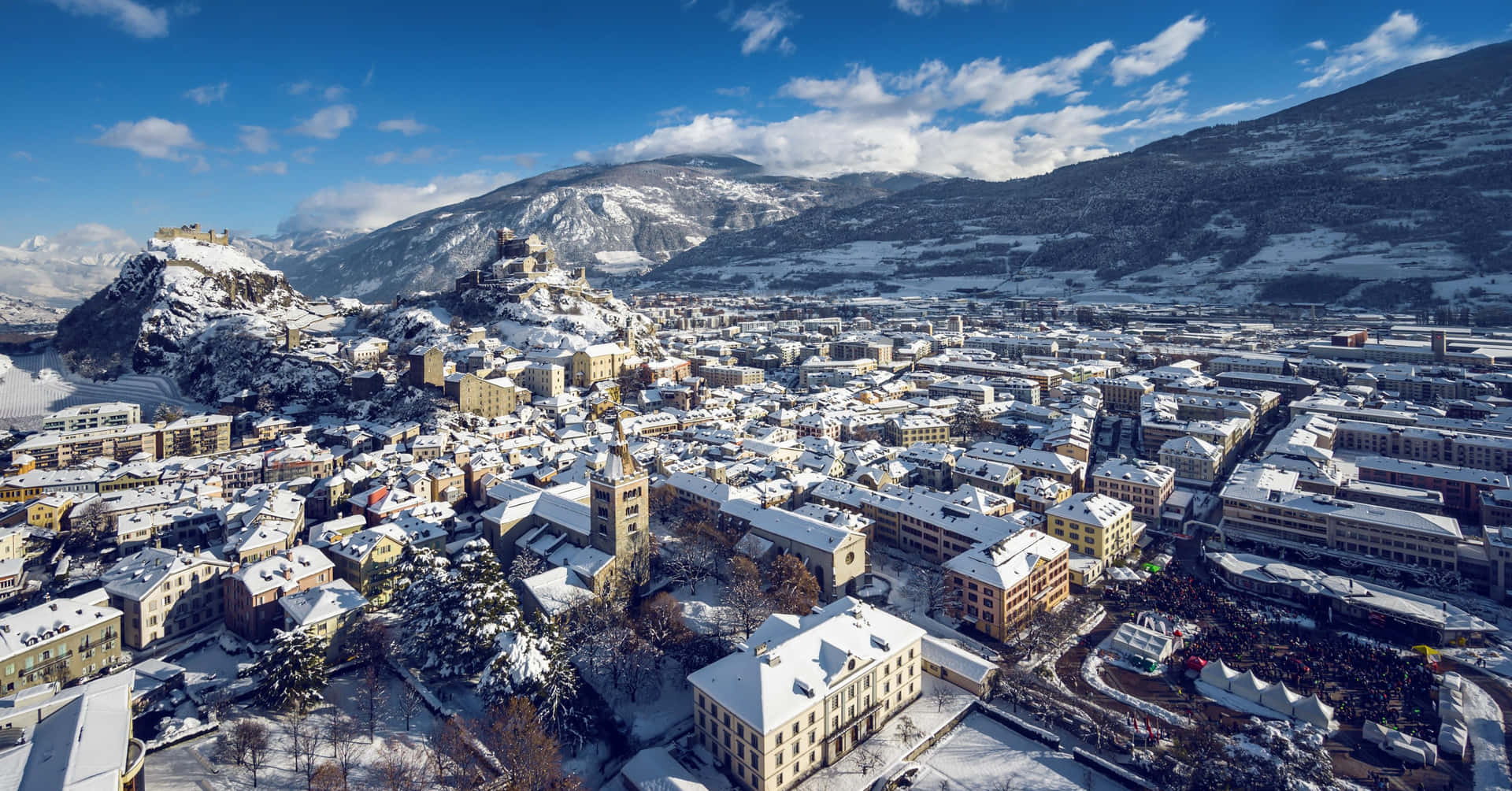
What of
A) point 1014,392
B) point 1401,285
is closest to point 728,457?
point 1014,392

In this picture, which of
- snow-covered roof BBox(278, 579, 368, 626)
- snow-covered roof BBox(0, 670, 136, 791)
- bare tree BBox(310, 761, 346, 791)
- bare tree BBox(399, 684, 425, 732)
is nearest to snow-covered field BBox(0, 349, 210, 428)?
snow-covered roof BBox(278, 579, 368, 626)

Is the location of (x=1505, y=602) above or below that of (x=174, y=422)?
below

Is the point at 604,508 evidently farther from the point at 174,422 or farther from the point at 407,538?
the point at 174,422

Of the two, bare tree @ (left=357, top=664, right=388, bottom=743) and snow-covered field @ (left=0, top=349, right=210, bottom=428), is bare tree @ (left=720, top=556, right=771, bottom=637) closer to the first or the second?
bare tree @ (left=357, top=664, right=388, bottom=743)

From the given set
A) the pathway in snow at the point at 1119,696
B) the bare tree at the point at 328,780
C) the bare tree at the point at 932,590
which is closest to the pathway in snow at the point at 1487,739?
the pathway in snow at the point at 1119,696

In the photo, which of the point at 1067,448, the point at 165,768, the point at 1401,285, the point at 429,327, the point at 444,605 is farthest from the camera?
the point at 1401,285

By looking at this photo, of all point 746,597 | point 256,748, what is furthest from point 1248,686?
point 256,748
